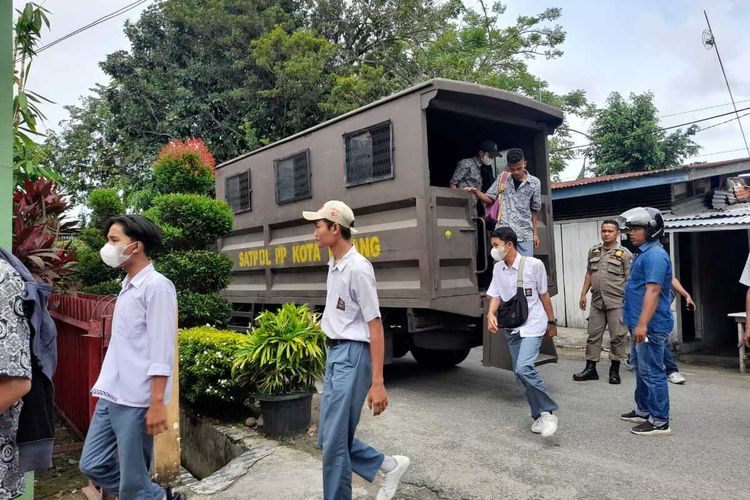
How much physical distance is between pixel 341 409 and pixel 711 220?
6.68m

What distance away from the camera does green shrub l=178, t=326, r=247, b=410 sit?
14.5 feet

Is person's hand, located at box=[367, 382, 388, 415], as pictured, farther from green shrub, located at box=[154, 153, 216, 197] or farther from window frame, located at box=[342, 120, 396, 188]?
green shrub, located at box=[154, 153, 216, 197]

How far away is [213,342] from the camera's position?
4648 mm

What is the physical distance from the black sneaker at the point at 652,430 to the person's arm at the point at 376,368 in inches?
96.7

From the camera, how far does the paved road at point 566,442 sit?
10.6 ft

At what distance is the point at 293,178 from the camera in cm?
662

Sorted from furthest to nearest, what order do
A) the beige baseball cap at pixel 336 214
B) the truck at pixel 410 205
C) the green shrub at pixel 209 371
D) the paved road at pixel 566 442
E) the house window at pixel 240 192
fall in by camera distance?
1. the house window at pixel 240 192
2. the truck at pixel 410 205
3. the green shrub at pixel 209 371
4. the paved road at pixel 566 442
5. the beige baseball cap at pixel 336 214

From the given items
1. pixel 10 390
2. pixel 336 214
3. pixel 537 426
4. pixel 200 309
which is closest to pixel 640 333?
pixel 537 426

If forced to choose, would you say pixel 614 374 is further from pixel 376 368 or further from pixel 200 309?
pixel 200 309

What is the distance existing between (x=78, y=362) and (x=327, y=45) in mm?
11972

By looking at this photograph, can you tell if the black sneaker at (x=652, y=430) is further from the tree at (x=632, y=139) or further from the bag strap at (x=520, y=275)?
the tree at (x=632, y=139)

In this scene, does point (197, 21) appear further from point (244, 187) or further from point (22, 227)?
point (22, 227)

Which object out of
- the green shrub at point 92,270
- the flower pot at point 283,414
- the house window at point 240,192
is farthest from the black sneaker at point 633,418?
the green shrub at point 92,270

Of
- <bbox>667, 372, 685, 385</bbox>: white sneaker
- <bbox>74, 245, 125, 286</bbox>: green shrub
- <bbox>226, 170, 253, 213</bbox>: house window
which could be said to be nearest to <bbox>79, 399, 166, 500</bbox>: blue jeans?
<bbox>74, 245, 125, 286</bbox>: green shrub
